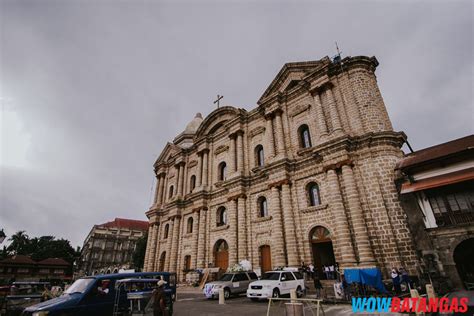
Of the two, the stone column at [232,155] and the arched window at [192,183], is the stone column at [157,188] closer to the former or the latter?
the arched window at [192,183]

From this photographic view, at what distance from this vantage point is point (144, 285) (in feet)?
29.8

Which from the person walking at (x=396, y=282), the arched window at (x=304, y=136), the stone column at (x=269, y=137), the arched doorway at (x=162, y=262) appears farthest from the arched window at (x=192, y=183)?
the person walking at (x=396, y=282)

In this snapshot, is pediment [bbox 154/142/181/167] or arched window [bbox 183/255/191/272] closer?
arched window [bbox 183/255/191/272]

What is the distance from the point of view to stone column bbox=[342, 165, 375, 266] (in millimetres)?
13320

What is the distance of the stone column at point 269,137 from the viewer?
20.8m

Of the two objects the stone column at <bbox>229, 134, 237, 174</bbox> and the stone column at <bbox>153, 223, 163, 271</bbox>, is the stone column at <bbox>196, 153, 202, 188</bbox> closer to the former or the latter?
the stone column at <bbox>229, 134, 237, 174</bbox>

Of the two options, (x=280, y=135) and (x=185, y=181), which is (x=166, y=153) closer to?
(x=185, y=181)

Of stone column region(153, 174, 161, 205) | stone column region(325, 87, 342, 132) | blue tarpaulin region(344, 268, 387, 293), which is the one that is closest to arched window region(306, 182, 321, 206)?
stone column region(325, 87, 342, 132)

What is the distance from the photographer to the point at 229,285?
1350cm

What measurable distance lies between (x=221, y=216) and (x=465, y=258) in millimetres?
17571

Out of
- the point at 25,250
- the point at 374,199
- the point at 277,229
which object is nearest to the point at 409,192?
the point at 374,199

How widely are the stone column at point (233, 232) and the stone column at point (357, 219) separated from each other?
972 cm

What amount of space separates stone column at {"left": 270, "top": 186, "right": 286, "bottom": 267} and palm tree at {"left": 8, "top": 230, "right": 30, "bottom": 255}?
63701mm

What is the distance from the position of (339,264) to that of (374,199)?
4.40 metres
